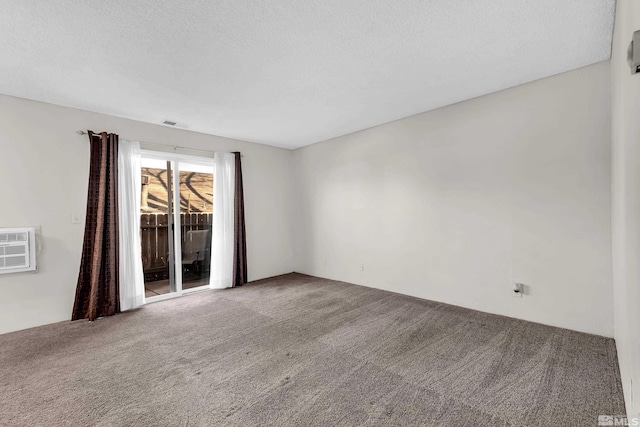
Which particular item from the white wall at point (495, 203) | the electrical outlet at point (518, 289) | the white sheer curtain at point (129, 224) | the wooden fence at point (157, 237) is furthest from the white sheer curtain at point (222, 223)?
the electrical outlet at point (518, 289)

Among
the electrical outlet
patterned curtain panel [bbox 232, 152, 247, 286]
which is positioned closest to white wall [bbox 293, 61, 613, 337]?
the electrical outlet

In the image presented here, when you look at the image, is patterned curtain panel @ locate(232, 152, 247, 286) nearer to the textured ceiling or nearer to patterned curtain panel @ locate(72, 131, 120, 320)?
the textured ceiling

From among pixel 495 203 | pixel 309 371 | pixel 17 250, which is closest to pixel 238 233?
pixel 17 250

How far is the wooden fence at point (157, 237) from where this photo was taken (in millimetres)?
4383

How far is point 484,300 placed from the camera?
129 inches

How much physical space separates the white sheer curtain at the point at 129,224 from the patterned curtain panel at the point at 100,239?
0.06 metres

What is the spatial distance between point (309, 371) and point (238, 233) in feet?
9.92

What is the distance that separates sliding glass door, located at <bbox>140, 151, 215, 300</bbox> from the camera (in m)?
4.20

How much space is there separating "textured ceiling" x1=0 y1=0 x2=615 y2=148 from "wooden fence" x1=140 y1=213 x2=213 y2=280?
170 cm

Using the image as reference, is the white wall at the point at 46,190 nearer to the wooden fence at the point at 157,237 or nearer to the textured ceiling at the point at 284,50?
the textured ceiling at the point at 284,50

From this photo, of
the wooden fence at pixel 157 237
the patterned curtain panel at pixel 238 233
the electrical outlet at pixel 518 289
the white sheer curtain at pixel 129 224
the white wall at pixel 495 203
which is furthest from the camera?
the patterned curtain panel at pixel 238 233

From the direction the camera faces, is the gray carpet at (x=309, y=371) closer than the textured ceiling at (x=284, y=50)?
Yes

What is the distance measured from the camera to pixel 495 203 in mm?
3158

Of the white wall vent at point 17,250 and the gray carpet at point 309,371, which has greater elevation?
the white wall vent at point 17,250
